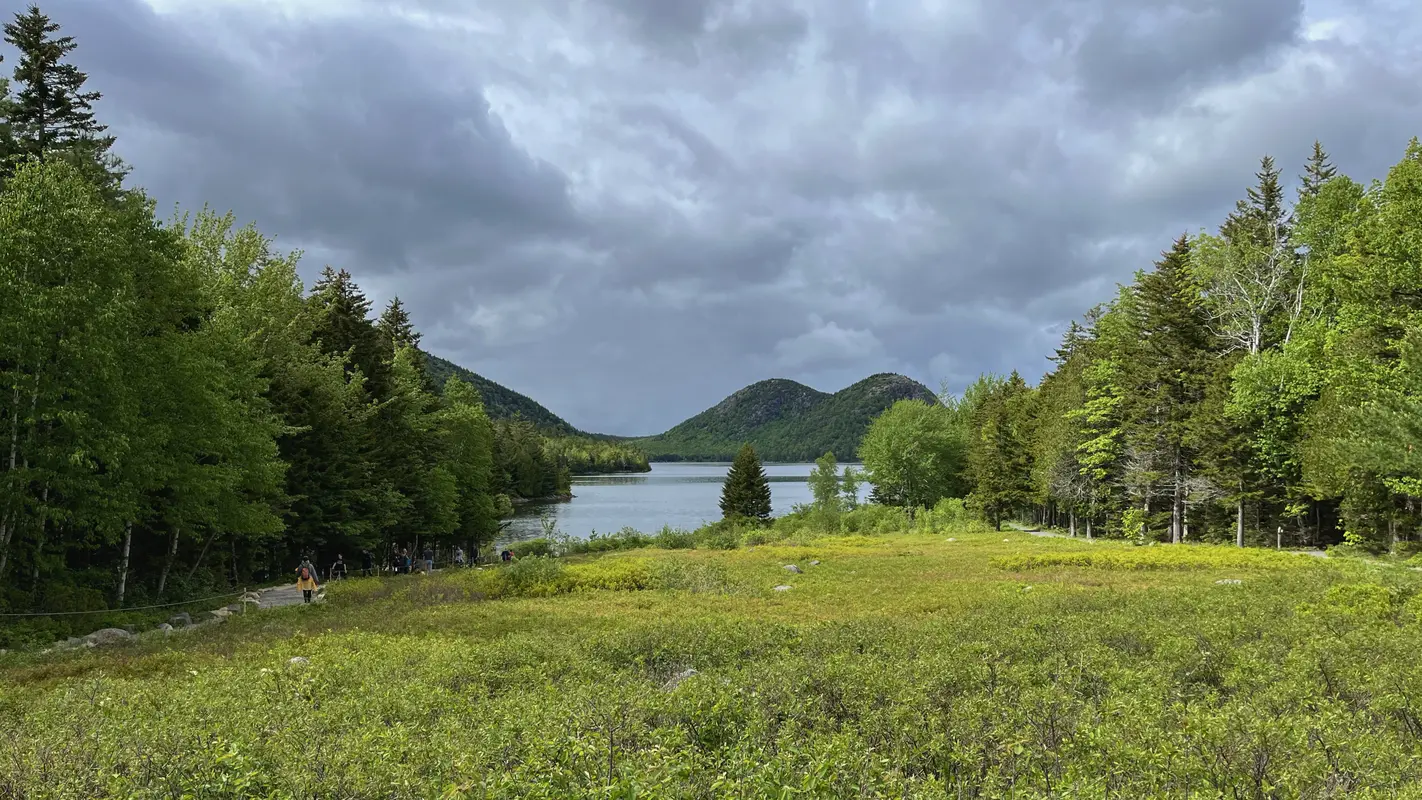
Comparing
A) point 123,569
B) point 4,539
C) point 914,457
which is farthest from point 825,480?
point 4,539

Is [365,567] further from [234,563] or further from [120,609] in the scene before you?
[120,609]

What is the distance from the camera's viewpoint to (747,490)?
67188mm

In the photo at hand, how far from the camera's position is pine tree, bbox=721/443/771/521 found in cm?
6694

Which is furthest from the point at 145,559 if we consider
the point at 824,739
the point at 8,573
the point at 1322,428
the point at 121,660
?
the point at 1322,428

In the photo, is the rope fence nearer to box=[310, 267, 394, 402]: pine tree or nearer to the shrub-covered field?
the shrub-covered field

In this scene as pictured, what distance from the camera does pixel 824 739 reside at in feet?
17.2

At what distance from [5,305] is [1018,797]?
19.1 metres

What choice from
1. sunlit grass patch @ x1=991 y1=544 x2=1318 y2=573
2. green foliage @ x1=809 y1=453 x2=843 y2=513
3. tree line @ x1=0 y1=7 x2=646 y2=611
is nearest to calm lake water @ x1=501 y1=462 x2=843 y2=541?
green foliage @ x1=809 y1=453 x2=843 y2=513

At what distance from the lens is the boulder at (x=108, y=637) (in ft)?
43.9

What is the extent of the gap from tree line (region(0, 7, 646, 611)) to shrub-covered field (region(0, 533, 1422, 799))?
5.64 metres

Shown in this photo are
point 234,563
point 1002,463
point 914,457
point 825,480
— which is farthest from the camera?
point 825,480

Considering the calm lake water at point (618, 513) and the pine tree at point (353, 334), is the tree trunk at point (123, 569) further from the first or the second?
the calm lake water at point (618, 513)

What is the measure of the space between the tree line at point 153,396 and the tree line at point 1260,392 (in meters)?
30.2

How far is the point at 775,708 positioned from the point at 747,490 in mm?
61432
